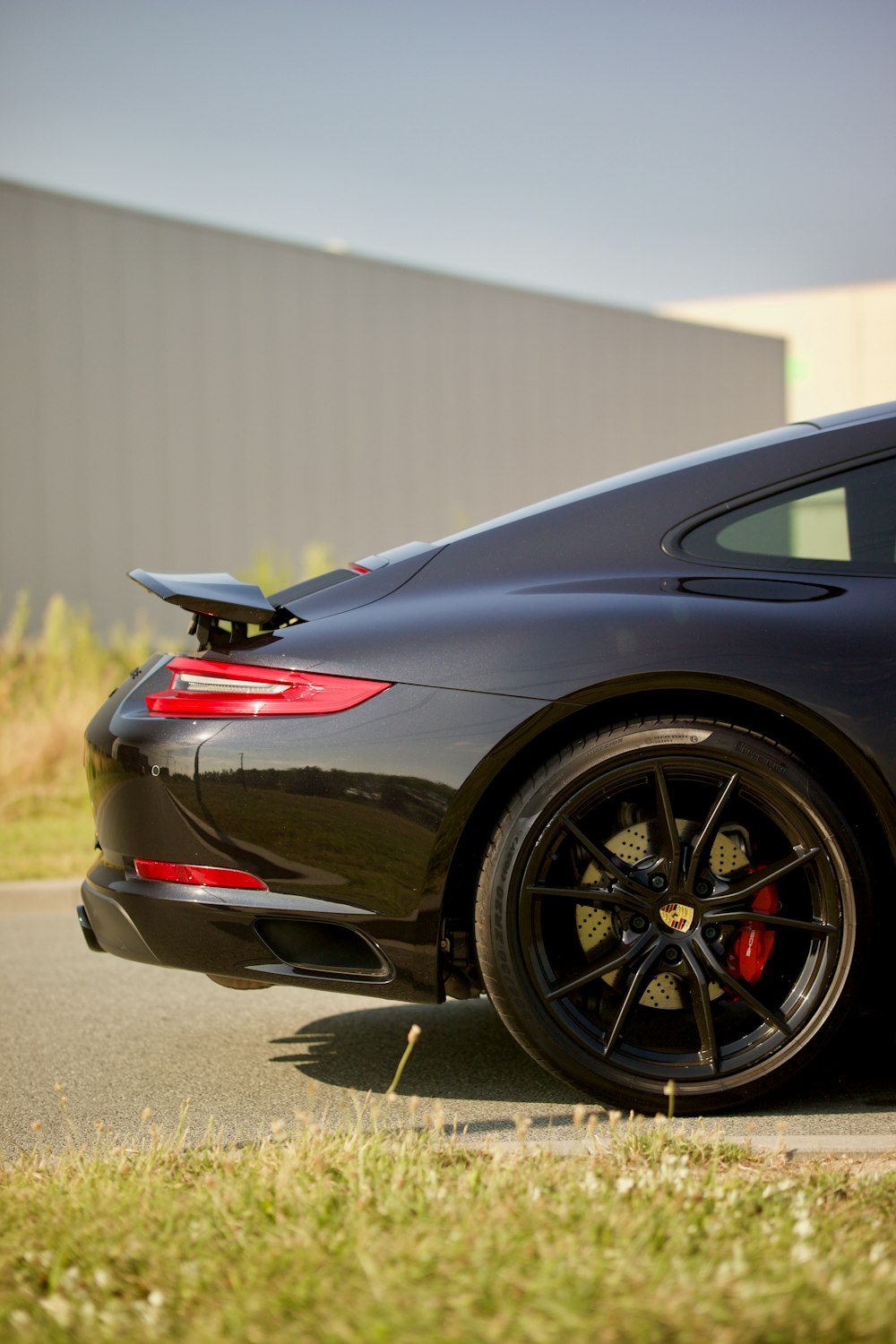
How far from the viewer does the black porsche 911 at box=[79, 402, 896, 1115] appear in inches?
102

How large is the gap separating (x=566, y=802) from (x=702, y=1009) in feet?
1.75

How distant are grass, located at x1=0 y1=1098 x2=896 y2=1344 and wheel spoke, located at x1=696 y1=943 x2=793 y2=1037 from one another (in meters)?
0.35

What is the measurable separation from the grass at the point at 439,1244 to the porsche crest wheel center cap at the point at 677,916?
0.44m

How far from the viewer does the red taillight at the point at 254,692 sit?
8.59ft

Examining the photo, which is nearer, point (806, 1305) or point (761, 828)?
point (806, 1305)

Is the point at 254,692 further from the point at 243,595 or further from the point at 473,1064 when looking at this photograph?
the point at 473,1064

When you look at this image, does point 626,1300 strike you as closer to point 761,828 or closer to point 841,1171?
point 841,1171

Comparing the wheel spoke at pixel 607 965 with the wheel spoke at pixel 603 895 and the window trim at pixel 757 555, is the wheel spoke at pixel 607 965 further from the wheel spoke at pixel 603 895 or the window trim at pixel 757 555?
the window trim at pixel 757 555

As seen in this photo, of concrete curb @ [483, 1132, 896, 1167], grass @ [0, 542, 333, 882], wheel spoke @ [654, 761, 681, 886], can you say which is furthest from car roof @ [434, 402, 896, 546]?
grass @ [0, 542, 333, 882]

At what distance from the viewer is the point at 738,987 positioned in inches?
101

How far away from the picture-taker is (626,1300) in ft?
5.09

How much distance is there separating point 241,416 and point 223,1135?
41.2 feet

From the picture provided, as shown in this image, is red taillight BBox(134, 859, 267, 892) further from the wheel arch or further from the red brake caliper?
the red brake caliper

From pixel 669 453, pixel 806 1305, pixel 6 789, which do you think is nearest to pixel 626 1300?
pixel 806 1305
